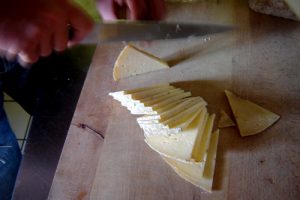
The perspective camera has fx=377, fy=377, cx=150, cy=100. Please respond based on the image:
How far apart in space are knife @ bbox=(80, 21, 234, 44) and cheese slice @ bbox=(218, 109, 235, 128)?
262 millimetres

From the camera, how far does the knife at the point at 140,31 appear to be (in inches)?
38.8

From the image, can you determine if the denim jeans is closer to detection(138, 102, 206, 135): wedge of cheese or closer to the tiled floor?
the tiled floor

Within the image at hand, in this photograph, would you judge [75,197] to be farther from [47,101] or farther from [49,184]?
[47,101]

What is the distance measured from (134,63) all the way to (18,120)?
903 mm

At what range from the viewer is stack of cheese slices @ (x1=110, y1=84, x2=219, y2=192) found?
0.97 metres

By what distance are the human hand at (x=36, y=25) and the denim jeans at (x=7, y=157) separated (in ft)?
1.73

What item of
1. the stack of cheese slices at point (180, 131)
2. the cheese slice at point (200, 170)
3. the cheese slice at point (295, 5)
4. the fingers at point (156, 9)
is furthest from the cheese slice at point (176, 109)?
the cheese slice at point (295, 5)

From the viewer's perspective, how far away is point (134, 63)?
3.97ft

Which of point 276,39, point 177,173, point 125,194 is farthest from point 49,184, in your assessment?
point 276,39

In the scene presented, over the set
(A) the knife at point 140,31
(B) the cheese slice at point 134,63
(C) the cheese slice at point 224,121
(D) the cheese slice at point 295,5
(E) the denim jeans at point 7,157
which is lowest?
(E) the denim jeans at point 7,157

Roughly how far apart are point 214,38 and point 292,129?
1.36 ft

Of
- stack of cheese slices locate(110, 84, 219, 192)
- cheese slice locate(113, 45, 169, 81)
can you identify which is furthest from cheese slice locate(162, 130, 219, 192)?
cheese slice locate(113, 45, 169, 81)

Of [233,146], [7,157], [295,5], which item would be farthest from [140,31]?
[7,157]

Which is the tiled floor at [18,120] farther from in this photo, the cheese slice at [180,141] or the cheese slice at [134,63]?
the cheese slice at [180,141]
